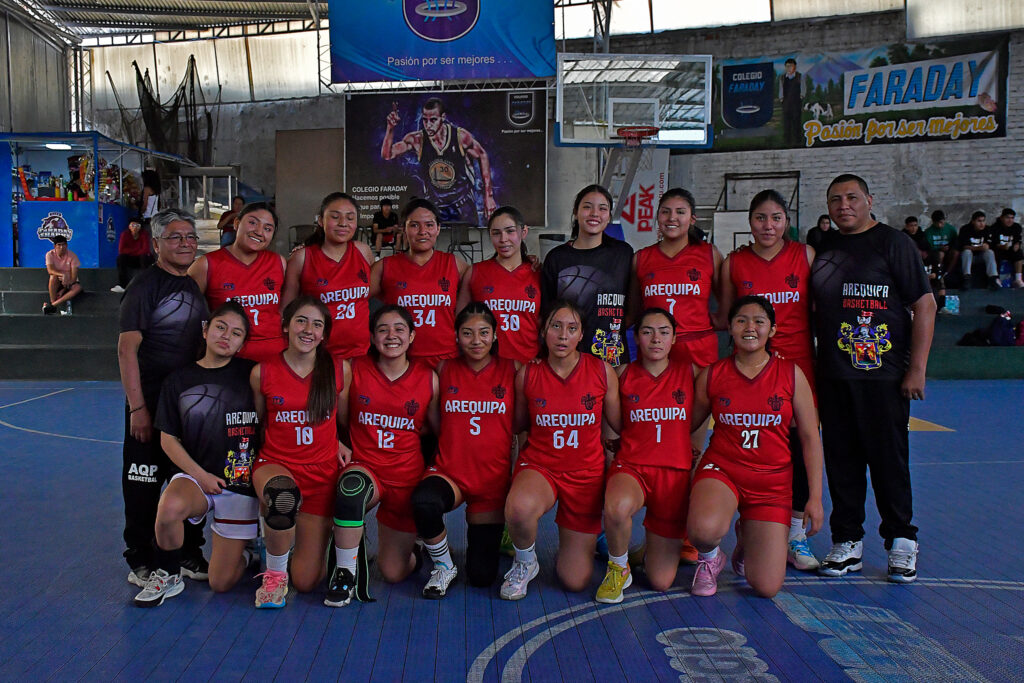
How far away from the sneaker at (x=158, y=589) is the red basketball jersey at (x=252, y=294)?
97 cm

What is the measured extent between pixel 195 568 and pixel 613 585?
5.91 ft

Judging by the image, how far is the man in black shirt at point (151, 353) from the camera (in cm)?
320

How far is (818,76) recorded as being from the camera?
13492 millimetres

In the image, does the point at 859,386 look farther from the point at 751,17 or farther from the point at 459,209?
the point at 751,17

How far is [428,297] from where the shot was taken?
3754 millimetres

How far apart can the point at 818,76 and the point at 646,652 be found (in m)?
13.2

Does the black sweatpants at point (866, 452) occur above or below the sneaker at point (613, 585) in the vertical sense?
above

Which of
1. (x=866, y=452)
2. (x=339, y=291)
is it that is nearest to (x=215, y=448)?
(x=339, y=291)

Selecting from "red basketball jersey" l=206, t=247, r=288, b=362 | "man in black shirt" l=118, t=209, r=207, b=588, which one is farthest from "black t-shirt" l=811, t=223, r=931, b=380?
"man in black shirt" l=118, t=209, r=207, b=588

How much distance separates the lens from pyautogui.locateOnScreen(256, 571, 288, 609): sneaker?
2998mm

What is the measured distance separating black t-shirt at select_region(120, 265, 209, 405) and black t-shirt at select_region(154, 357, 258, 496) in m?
0.14

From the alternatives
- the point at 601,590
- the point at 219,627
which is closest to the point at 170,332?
the point at 219,627

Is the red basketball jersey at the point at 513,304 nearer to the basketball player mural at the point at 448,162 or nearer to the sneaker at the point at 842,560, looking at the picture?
the sneaker at the point at 842,560

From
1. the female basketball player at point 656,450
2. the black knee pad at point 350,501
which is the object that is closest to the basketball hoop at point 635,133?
the female basketball player at point 656,450
